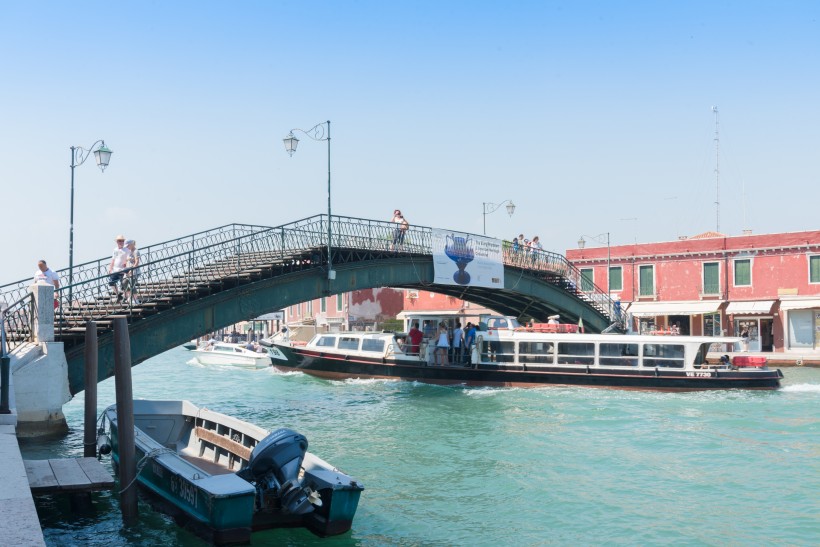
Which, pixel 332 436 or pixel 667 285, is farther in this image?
pixel 667 285

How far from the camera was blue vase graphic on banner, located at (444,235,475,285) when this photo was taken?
26.0 metres

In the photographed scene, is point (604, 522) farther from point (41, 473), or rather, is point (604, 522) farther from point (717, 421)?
point (717, 421)

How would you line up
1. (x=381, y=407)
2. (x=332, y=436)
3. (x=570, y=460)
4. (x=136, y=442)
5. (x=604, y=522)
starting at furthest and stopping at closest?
(x=381, y=407) < (x=332, y=436) < (x=570, y=460) < (x=136, y=442) < (x=604, y=522)

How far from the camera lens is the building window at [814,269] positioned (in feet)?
126

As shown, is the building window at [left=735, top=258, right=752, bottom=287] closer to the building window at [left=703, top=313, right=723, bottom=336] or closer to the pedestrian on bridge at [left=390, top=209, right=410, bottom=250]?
the building window at [left=703, top=313, right=723, bottom=336]

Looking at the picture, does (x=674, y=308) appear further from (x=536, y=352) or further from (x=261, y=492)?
(x=261, y=492)

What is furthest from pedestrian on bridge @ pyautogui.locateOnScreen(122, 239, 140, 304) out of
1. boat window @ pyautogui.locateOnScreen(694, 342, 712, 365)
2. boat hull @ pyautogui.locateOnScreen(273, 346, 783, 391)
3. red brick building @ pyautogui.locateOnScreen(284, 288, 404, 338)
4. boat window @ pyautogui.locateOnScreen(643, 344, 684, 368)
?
red brick building @ pyautogui.locateOnScreen(284, 288, 404, 338)

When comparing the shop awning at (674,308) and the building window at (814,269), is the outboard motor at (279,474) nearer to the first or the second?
the shop awning at (674,308)

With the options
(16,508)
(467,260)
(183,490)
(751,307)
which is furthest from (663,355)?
(16,508)

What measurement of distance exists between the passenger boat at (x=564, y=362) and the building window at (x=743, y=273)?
11.1 m

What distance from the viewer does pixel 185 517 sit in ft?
33.3

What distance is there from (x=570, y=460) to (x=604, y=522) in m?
3.90

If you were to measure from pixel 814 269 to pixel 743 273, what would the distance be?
133 inches

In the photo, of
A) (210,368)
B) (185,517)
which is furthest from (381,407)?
(210,368)
